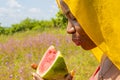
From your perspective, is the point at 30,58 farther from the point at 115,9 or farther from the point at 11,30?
the point at 11,30

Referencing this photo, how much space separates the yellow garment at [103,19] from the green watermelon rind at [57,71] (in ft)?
2.10

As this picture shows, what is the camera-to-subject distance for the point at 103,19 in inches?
55.5

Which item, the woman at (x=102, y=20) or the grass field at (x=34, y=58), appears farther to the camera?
the grass field at (x=34, y=58)

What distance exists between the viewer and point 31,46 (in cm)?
989

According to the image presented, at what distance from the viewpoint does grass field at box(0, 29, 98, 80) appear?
636cm

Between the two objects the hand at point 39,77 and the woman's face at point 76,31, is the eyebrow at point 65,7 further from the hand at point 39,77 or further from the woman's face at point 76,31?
the hand at point 39,77

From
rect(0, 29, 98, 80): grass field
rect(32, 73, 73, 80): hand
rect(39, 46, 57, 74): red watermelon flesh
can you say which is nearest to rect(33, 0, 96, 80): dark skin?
rect(32, 73, 73, 80): hand

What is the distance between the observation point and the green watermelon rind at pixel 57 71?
2.07 m

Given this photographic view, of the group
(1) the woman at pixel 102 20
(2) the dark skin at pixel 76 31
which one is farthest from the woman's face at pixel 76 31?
(1) the woman at pixel 102 20

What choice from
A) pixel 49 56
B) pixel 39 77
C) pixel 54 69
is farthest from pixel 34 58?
pixel 39 77

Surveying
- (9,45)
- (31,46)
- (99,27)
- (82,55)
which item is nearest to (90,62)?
(82,55)

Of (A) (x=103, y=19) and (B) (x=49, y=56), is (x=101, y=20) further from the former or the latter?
(B) (x=49, y=56)

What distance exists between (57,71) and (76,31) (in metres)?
0.57

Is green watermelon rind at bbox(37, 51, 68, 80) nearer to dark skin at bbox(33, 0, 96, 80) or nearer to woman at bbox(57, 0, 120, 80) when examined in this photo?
dark skin at bbox(33, 0, 96, 80)
